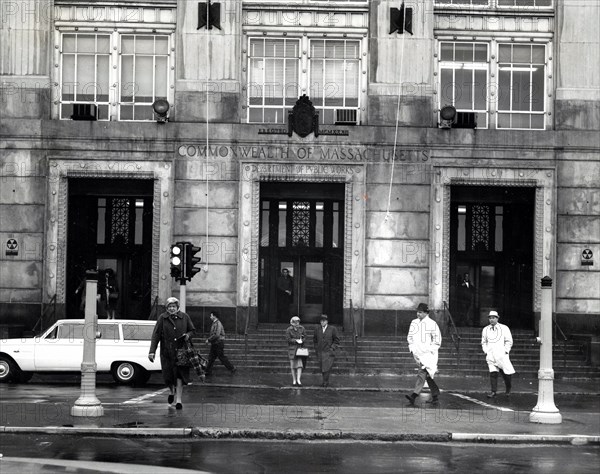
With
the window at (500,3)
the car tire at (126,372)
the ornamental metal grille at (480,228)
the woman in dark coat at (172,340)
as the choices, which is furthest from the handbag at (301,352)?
the window at (500,3)

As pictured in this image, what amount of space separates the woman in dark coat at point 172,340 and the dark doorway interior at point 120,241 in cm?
1634

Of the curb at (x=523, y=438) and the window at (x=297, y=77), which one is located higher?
the window at (x=297, y=77)

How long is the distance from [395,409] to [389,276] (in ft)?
44.3

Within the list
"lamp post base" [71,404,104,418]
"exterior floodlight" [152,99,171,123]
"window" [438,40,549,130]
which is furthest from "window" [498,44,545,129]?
"lamp post base" [71,404,104,418]

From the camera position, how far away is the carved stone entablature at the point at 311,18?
34219 millimetres

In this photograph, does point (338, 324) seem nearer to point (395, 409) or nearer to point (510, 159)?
point (510, 159)

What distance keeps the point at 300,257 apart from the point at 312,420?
692 inches

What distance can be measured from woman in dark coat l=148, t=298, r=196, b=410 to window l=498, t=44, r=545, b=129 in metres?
18.2

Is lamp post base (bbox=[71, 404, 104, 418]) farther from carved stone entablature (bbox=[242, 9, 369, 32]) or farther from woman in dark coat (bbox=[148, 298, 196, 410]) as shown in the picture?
carved stone entablature (bbox=[242, 9, 369, 32])

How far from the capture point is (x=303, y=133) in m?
33.7

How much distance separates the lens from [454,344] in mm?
32188

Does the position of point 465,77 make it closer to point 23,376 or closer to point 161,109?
point 161,109

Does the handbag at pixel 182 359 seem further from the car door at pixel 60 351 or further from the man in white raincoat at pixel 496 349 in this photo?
the man in white raincoat at pixel 496 349

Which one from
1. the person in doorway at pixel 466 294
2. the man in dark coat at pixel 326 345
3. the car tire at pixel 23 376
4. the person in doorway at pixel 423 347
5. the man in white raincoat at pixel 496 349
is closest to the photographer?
the person in doorway at pixel 423 347
